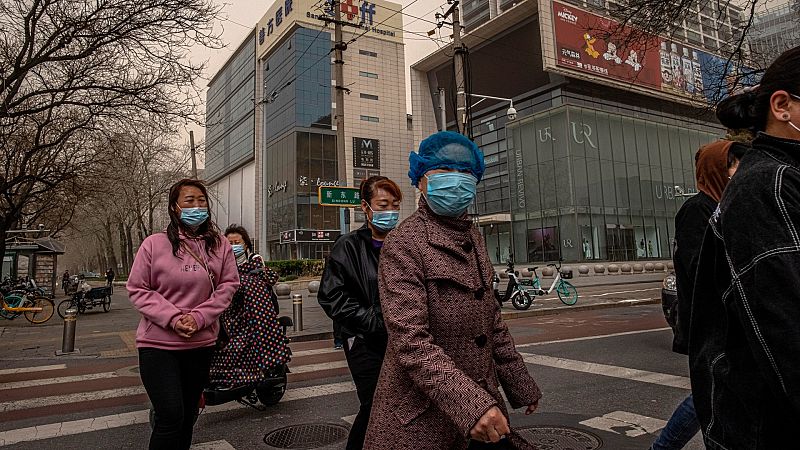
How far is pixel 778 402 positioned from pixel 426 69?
48.7m

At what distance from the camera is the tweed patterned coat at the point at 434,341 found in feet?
5.76

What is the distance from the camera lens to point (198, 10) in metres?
11.1

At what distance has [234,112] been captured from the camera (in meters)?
76.2

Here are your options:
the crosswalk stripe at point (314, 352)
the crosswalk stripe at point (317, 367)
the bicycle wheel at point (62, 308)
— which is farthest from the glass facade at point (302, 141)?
the crosswalk stripe at point (317, 367)

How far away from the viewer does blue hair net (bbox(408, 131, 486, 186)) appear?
220 cm

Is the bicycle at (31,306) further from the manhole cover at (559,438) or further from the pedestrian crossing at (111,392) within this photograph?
the manhole cover at (559,438)

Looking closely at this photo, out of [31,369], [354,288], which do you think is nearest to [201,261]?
[354,288]

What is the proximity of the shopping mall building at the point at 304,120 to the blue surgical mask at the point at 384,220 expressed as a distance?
50250 mm

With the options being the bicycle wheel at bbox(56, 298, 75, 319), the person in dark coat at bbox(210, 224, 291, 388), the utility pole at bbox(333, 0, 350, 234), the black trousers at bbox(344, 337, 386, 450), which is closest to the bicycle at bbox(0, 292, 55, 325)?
the bicycle wheel at bbox(56, 298, 75, 319)

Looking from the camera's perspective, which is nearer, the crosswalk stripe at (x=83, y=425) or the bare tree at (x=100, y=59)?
the crosswalk stripe at (x=83, y=425)

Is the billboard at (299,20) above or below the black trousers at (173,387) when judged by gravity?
above

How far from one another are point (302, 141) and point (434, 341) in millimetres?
59511

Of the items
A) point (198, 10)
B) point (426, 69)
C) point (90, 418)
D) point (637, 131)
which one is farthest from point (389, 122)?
point (90, 418)

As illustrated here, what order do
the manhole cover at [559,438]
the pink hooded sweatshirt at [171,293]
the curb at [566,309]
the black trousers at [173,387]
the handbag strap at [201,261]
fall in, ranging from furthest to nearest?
the curb at [566,309], the manhole cover at [559,438], the handbag strap at [201,261], the pink hooded sweatshirt at [171,293], the black trousers at [173,387]
